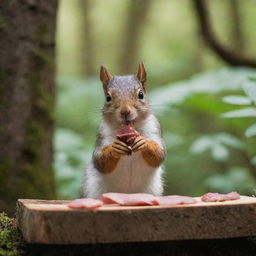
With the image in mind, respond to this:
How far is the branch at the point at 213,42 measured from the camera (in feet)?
17.6

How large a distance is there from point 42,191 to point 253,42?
742 centimetres

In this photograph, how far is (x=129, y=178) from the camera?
8.74ft

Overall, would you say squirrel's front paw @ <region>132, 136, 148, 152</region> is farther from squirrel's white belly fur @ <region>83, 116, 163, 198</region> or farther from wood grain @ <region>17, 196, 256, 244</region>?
wood grain @ <region>17, 196, 256, 244</region>

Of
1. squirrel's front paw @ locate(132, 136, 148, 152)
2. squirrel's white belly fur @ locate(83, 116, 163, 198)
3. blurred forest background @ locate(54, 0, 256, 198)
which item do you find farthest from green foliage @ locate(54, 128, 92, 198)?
squirrel's front paw @ locate(132, 136, 148, 152)

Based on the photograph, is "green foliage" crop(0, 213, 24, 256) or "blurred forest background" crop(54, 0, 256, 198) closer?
"green foliage" crop(0, 213, 24, 256)

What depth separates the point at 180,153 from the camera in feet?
24.2

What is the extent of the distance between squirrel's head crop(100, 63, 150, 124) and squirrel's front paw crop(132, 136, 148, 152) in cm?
15

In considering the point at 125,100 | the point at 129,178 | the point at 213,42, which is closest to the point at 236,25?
the point at 213,42

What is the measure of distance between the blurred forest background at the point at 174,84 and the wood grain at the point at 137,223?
875 mm

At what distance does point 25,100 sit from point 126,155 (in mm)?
1201

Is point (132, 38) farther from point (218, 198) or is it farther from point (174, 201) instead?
point (174, 201)

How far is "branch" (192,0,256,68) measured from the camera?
5375 mm

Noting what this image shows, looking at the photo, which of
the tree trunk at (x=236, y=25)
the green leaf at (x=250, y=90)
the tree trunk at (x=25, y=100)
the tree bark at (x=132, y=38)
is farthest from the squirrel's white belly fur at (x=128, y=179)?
the tree bark at (x=132, y=38)

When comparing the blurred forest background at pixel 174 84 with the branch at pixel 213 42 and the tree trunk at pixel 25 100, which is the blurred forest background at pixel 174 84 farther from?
the tree trunk at pixel 25 100
